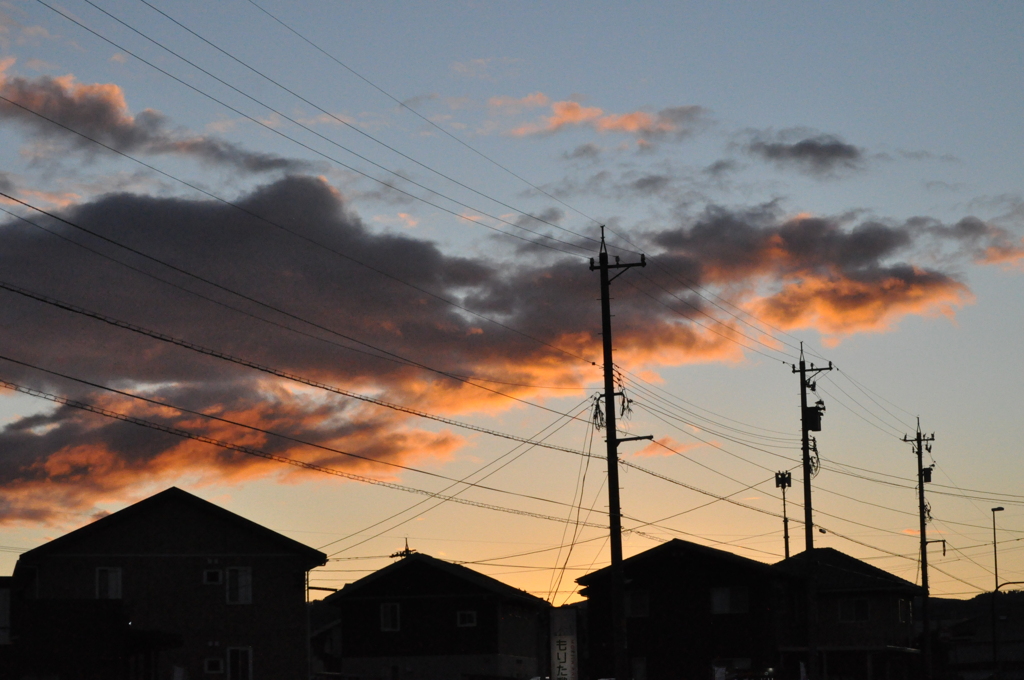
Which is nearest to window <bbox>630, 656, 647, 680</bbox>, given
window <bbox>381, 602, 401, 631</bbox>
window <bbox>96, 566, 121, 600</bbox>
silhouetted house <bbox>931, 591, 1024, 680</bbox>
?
window <bbox>381, 602, 401, 631</bbox>

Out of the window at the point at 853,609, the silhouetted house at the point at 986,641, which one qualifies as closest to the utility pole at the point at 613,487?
the window at the point at 853,609

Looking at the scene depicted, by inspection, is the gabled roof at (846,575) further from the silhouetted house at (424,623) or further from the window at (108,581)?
the window at (108,581)

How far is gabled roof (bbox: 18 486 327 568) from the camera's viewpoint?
176 ft

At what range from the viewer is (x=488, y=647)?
61312 millimetres

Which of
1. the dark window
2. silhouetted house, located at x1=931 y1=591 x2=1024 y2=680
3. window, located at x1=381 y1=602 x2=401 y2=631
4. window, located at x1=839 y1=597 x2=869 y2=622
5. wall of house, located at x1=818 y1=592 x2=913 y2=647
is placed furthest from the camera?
silhouetted house, located at x1=931 y1=591 x2=1024 y2=680

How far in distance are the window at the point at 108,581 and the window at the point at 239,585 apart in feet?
15.8

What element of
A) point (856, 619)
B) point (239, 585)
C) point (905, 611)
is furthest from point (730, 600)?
point (239, 585)

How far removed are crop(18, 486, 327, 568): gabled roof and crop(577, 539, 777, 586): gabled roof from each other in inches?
667

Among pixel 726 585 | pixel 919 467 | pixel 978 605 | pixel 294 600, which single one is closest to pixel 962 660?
pixel 978 605

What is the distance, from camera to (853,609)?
6619 cm

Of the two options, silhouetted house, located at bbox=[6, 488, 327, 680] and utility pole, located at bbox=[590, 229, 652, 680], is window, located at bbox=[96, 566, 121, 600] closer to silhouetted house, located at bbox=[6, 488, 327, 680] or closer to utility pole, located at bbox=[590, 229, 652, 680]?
silhouetted house, located at bbox=[6, 488, 327, 680]

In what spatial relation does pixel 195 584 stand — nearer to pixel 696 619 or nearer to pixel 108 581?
pixel 108 581

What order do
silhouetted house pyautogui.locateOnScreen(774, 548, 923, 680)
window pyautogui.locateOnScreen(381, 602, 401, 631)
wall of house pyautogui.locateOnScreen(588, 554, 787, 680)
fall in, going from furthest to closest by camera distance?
silhouetted house pyautogui.locateOnScreen(774, 548, 923, 680)
window pyautogui.locateOnScreen(381, 602, 401, 631)
wall of house pyautogui.locateOnScreen(588, 554, 787, 680)

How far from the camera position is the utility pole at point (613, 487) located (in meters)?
35.7
